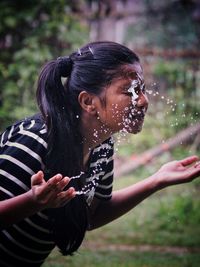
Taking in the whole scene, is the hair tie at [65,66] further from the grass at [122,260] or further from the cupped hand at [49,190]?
the grass at [122,260]

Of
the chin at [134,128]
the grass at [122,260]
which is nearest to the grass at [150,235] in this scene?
the grass at [122,260]

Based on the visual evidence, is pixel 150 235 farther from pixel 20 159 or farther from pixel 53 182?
pixel 53 182

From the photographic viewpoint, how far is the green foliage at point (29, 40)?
4.73m

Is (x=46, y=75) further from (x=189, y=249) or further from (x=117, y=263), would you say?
(x=189, y=249)

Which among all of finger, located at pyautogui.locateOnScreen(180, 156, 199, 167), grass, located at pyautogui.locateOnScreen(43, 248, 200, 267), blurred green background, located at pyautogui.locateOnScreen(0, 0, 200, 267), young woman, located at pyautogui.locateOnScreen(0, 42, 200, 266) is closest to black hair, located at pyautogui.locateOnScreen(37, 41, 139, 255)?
young woman, located at pyautogui.locateOnScreen(0, 42, 200, 266)

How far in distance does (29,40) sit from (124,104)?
3298 millimetres

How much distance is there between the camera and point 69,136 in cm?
172

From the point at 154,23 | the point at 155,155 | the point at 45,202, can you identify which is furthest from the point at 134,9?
the point at 45,202

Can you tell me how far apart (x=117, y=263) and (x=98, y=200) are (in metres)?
1.22

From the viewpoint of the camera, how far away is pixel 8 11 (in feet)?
16.2

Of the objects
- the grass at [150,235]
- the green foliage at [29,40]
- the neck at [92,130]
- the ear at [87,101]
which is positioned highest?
the ear at [87,101]

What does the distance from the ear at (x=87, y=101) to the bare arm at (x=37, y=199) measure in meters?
0.44

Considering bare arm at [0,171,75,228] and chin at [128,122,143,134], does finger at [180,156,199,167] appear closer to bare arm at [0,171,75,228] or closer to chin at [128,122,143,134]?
chin at [128,122,143,134]

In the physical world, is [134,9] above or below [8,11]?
below
